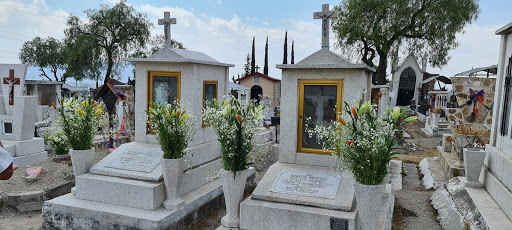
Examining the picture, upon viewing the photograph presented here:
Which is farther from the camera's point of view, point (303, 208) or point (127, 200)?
point (127, 200)

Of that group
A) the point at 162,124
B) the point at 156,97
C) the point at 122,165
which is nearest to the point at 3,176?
the point at 162,124

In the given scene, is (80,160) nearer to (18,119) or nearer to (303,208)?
(303,208)

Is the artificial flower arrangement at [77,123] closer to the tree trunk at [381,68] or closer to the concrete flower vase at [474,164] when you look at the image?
the concrete flower vase at [474,164]

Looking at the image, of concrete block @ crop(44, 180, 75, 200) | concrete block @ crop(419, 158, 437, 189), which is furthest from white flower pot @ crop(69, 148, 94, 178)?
concrete block @ crop(419, 158, 437, 189)

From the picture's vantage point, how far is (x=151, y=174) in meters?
5.69

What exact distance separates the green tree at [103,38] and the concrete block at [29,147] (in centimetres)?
2027

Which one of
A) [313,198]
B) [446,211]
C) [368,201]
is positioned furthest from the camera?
[446,211]

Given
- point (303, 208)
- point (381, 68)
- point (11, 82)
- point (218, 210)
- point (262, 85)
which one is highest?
point (381, 68)

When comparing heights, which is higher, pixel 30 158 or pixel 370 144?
pixel 370 144

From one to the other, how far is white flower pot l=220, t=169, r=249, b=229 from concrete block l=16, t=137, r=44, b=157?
7431 mm

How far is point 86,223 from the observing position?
5387mm

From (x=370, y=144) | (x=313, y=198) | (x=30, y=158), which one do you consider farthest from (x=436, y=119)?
(x=30, y=158)

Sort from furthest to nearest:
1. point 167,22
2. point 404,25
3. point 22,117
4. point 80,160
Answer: point 404,25, point 22,117, point 167,22, point 80,160

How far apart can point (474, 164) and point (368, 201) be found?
281 cm
